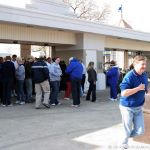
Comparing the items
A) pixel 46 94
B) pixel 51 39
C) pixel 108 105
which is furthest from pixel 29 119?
pixel 51 39

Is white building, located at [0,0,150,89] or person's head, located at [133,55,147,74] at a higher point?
white building, located at [0,0,150,89]

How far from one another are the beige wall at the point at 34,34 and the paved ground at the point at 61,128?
4.16m

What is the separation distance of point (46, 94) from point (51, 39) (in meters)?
6.00

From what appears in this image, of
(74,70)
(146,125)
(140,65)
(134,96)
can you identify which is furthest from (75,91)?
(140,65)

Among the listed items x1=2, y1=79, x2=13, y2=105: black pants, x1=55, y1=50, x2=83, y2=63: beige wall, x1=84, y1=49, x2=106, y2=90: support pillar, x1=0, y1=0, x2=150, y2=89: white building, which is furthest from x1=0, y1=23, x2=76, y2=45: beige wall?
x1=2, y1=79, x2=13, y2=105: black pants

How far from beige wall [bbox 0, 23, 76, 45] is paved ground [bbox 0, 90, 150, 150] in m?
4.16

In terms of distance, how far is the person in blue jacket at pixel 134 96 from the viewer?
586cm

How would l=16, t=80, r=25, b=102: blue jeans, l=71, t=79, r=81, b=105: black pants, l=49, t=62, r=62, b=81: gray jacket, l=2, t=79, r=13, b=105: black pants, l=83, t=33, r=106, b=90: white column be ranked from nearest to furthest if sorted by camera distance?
1. l=2, t=79, r=13, b=105: black pants
2. l=71, t=79, r=81, b=105: black pants
3. l=49, t=62, r=62, b=81: gray jacket
4. l=16, t=80, r=25, b=102: blue jeans
5. l=83, t=33, r=106, b=90: white column

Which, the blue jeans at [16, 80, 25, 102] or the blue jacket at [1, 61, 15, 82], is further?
the blue jeans at [16, 80, 25, 102]

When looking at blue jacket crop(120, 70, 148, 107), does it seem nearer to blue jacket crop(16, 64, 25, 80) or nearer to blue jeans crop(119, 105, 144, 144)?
blue jeans crop(119, 105, 144, 144)

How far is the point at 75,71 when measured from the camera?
1310 cm

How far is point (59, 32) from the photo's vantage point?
18.3 m

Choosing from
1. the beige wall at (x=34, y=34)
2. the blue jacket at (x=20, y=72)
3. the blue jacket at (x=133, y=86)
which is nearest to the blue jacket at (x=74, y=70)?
the blue jacket at (x=20, y=72)

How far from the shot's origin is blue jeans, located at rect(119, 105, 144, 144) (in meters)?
6.01
